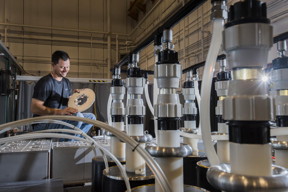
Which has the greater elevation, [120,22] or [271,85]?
[120,22]

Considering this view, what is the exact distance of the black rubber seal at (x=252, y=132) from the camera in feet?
0.71

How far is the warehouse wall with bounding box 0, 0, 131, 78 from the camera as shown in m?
3.97

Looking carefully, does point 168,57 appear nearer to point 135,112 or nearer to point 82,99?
point 135,112

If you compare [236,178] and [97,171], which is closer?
[236,178]

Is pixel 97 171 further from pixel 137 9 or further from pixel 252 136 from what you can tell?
pixel 137 9

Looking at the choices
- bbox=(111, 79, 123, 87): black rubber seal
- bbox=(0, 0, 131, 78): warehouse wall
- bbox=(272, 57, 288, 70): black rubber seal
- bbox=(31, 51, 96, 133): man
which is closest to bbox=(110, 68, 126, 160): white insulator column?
bbox=(111, 79, 123, 87): black rubber seal

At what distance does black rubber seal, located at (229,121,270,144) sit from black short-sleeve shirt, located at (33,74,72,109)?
1386mm

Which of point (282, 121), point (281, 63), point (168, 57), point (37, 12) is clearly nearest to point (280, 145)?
point (282, 121)

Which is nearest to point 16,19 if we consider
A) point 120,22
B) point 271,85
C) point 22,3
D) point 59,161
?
point 22,3

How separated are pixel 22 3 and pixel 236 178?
4.65 meters

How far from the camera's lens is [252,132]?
0.22m

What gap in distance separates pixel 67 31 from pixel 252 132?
440 centimetres

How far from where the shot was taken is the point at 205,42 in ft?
7.39

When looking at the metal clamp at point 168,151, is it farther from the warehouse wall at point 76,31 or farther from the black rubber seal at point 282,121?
the warehouse wall at point 76,31
